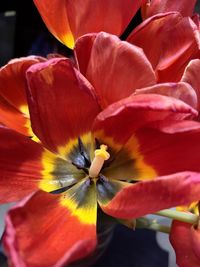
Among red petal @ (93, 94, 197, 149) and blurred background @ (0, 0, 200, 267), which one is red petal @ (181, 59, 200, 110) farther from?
blurred background @ (0, 0, 200, 267)

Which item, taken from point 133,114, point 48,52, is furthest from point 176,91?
point 48,52

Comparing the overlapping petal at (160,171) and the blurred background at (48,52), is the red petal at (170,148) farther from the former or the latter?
the blurred background at (48,52)

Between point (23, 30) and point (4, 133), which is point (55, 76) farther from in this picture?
point (23, 30)

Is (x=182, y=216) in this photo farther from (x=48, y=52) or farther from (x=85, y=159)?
(x=48, y=52)

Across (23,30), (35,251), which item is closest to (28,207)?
(35,251)

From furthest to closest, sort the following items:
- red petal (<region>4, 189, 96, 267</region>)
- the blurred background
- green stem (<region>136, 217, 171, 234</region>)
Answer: the blurred background < green stem (<region>136, 217, 171, 234</region>) < red petal (<region>4, 189, 96, 267</region>)

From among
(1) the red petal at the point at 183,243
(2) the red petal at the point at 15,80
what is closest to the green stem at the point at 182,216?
(1) the red petal at the point at 183,243

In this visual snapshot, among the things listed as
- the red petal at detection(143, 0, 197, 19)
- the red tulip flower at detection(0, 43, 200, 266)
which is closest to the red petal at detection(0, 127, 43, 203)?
the red tulip flower at detection(0, 43, 200, 266)
